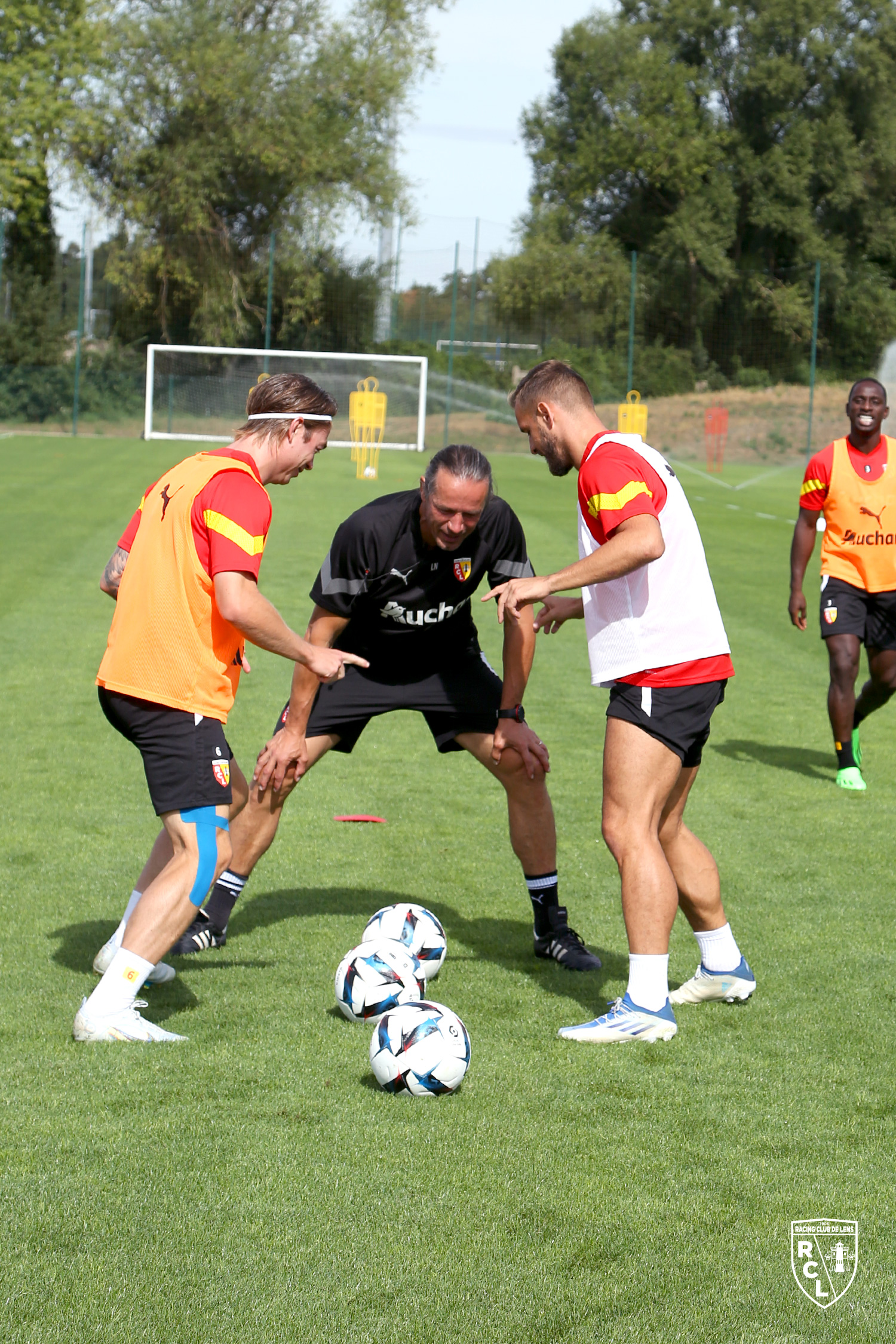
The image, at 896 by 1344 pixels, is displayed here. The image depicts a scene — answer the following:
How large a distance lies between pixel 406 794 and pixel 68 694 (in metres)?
3.22

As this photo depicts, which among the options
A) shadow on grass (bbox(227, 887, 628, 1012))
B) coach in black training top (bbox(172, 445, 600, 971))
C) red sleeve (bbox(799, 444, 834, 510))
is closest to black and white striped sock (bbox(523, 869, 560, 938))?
coach in black training top (bbox(172, 445, 600, 971))

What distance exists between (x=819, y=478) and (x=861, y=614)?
837 millimetres

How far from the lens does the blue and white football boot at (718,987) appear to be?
4.65 metres

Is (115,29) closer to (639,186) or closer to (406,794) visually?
(639,186)

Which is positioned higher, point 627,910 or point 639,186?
point 639,186

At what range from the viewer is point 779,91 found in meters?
55.8

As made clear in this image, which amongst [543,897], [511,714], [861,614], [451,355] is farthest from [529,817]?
[451,355]

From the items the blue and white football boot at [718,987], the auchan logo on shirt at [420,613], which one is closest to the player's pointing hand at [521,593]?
the auchan logo on shirt at [420,613]

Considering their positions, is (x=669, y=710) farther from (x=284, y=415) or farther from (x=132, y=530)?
(x=132, y=530)

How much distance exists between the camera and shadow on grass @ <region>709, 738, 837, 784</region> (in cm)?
823

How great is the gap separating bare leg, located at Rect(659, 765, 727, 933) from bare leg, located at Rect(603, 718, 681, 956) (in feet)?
0.98

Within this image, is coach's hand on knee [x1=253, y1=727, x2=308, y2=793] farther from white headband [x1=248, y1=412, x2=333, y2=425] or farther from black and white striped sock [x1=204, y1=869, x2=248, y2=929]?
white headband [x1=248, y1=412, x2=333, y2=425]

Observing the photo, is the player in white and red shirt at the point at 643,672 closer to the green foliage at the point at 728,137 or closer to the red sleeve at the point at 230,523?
the red sleeve at the point at 230,523

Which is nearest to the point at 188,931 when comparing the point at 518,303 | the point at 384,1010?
the point at 384,1010
